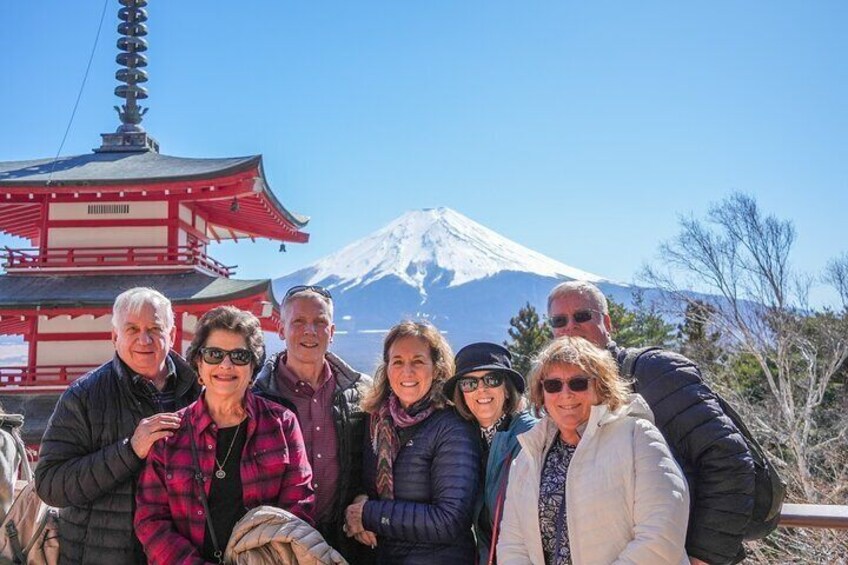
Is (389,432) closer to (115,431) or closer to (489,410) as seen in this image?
(489,410)

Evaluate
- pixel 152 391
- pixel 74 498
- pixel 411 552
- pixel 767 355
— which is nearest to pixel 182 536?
pixel 74 498

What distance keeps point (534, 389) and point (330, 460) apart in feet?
3.52

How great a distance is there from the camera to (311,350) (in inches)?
128

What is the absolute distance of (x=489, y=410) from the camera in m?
2.99

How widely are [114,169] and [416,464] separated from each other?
39.7 ft

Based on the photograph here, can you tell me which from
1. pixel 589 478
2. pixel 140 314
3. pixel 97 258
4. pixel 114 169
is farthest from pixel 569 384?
pixel 114 169

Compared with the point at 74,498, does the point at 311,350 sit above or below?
above

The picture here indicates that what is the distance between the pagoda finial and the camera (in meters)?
15.6

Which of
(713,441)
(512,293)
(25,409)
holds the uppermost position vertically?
(512,293)

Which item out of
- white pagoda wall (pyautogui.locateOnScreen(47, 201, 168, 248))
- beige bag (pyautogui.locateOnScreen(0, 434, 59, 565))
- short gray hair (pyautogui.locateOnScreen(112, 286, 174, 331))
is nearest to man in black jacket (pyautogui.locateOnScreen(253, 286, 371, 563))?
short gray hair (pyautogui.locateOnScreen(112, 286, 174, 331))

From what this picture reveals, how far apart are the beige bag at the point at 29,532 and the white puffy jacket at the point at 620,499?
1.94m

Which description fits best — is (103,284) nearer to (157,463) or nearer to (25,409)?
(25,409)

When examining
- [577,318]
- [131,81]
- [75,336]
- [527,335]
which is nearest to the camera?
[577,318]

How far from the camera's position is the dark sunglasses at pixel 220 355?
2.73 m
